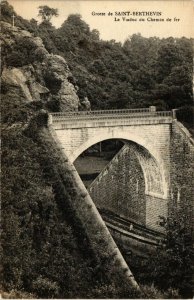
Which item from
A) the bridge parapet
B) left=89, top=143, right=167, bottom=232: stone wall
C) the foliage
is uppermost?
the bridge parapet

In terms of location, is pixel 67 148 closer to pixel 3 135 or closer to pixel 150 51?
pixel 3 135

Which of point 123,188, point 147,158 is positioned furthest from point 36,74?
point 147,158

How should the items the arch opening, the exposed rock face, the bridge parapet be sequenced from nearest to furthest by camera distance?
the bridge parapet, the arch opening, the exposed rock face

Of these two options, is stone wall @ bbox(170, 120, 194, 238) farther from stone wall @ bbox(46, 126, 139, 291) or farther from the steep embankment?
the steep embankment

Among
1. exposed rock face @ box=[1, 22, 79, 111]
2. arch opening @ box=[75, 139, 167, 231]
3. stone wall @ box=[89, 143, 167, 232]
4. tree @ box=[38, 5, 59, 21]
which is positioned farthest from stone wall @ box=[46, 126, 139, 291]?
tree @ box=[38, 5, 59, 21]

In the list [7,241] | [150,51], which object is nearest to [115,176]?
[7,241]

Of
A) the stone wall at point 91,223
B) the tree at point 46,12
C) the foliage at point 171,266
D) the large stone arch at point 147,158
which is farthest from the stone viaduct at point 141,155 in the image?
the tree at point 46,12
